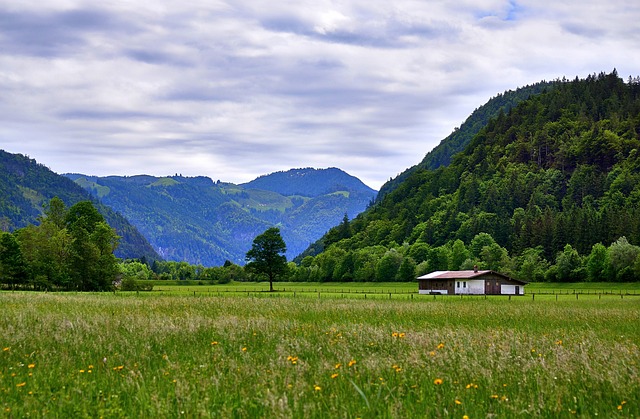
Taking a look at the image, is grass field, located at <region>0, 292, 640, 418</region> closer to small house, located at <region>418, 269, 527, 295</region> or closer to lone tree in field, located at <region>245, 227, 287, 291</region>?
small house, located at <region>418, 269, 527, 295</region>

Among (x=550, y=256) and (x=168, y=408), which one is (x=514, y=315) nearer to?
(x=168, y=408)

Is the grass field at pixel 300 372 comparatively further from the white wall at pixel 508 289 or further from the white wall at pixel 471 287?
the white wall at pixel 508 289

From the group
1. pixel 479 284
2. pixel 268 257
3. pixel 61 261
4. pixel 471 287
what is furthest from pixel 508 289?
pixel 61 261

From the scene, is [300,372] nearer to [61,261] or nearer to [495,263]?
[61,261]

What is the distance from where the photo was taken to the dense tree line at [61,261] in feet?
295

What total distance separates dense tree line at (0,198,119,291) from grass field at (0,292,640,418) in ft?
235

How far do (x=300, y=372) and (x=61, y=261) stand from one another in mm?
92522

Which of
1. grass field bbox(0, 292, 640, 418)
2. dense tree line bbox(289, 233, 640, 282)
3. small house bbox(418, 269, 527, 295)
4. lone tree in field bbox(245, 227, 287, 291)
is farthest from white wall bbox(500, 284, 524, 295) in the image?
grass field bbox(0, 292, 640, 418)

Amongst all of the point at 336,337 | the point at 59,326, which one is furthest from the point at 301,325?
the point at 59,326

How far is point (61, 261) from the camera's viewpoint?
9825 centimetres

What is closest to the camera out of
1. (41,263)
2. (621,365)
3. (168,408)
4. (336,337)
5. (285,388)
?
(168,408)

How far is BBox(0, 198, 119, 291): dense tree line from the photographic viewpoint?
8981 centimetres

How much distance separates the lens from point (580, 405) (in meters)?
11.1

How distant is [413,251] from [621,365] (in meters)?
180
